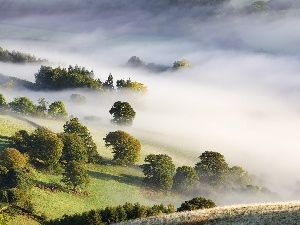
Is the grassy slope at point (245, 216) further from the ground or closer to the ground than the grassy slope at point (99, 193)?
closer to the ground

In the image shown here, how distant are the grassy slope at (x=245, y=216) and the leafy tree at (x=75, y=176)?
63.5 metres

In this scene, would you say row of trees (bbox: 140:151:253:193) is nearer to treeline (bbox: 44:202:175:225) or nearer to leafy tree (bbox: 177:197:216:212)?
leafy tree (bbox: 177:197:216:212)

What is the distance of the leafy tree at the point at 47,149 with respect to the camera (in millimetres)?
143000

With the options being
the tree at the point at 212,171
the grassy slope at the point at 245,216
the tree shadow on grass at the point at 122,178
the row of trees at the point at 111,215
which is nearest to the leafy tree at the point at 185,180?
the tree at the point at 212,171

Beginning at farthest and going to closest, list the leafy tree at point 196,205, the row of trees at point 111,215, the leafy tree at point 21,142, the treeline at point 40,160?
the leafy tree at point 21,142 → the treeline at point 40,160 → the leafy tree at point 196,205 → the row of trees at point 111,215

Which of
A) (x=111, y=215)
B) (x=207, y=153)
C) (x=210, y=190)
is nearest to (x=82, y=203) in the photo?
(x=111, y=215)

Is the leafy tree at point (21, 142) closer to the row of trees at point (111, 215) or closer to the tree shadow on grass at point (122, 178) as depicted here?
the tree shadow on grass at point (122, 178)

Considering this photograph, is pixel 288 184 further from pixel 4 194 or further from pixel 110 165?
pixel 4 194

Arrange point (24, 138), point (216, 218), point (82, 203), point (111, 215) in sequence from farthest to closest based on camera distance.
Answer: point (24, 138) → point (82, 203) → point (111, 215) → point (216, 218)

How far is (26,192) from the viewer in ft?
401

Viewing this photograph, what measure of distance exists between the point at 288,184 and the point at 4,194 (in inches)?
4316

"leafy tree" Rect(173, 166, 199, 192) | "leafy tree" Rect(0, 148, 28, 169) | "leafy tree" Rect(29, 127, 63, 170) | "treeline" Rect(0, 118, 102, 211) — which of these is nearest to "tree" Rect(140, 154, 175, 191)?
"leafy tree" Rect(173, 166, 199, 192)

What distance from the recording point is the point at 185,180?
156750 mm

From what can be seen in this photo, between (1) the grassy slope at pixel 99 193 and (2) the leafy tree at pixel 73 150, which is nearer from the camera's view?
(1) the grassy slope at pixel 99 193
